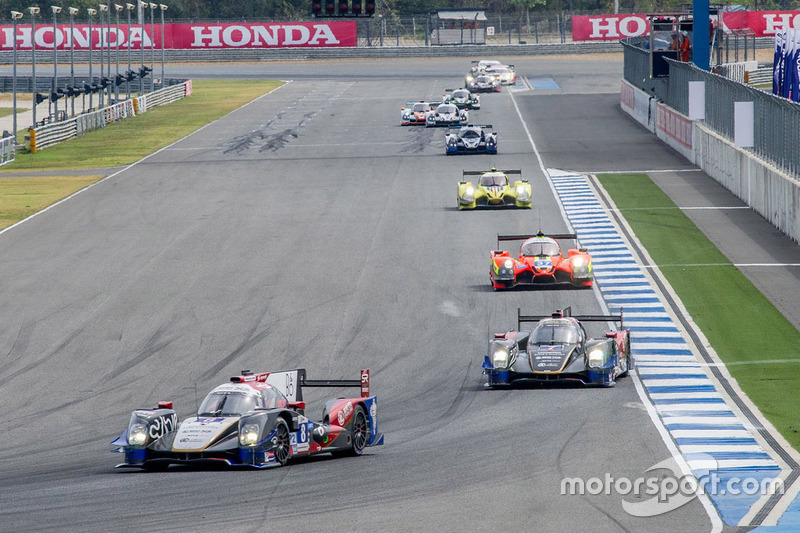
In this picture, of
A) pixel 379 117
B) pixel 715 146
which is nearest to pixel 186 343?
pixel 715 146

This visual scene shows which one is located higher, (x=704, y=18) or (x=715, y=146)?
(x=704, y=18)

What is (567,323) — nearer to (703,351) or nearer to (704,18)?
(703,351)

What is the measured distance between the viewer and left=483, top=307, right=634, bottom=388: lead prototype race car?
22922 millimetres

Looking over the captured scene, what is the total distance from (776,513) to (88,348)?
16.7 metres

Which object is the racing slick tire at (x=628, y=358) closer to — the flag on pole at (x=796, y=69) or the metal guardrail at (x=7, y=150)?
the flag on pole at (x=796, y=69)

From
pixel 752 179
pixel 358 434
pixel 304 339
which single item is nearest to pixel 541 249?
pixel 304 339

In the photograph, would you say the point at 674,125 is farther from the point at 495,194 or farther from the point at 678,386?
the point at 678,386

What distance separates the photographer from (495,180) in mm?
44188

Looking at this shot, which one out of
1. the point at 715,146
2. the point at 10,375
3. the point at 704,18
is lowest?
the point at 10,375

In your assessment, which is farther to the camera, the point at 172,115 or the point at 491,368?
the point at 172,115

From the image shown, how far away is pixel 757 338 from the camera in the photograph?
2667 centimetres

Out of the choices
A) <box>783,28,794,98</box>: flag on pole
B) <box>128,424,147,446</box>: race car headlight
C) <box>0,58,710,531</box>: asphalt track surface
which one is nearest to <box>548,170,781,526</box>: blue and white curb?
<box>0,58,710,531</box>: asphalt track surface

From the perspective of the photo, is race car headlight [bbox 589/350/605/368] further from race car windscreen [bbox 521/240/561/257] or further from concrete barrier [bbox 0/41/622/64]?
concrete barrier [bbox 0/41/622/64]

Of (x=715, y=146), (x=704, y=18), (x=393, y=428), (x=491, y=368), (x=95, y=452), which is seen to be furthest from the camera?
(x=704, y=18)
